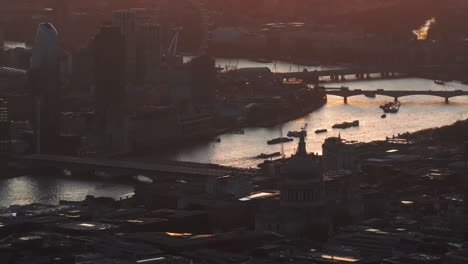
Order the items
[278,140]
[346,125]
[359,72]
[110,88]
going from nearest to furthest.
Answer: [278,140] < [110,88] < [346,125] < [359,72]

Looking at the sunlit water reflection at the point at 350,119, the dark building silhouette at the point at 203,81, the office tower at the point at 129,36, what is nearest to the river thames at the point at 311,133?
the sunlit water reflection at the point at 350,119

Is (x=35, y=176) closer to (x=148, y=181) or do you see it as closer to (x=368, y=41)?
(x=148, y=181)

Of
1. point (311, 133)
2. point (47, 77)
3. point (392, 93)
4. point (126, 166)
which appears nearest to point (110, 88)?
point (47, 77)

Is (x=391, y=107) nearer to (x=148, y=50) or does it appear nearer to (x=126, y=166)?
(x=148, y=50)

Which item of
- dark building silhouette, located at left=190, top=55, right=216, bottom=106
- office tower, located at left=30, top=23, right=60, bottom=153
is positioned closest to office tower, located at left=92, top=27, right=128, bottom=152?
office tower, located at left=30, top=23, right=60, bottom=153

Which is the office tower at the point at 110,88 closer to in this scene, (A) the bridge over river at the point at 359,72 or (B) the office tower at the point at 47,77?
(B) the office tower at the point at 47,77
